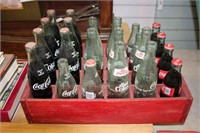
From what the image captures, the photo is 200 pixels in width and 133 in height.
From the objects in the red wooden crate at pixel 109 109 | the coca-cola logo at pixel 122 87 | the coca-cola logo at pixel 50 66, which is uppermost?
the coca-cola logo at pixel 50 66

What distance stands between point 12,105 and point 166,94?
1.69ft

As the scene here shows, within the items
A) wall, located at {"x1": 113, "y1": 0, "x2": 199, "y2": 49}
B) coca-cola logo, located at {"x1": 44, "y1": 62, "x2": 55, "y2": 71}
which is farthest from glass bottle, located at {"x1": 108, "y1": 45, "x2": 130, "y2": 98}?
wall, located at {"x1": 113, "y1": 0, "x2": 199, "y2": 49}

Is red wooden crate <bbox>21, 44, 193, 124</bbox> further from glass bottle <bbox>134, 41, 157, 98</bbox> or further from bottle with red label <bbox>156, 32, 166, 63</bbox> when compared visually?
bottle with red label <bbox>156, 32, 166, 63</bbox>

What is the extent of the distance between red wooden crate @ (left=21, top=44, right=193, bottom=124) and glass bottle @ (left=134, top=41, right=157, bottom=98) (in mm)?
24

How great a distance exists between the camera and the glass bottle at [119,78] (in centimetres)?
74

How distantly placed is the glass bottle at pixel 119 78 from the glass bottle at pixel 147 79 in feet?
0.13

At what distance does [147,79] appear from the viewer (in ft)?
2.52

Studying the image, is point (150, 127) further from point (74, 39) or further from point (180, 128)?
point (74, 39)

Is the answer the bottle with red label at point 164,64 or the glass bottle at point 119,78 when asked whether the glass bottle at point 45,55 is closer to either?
the glass bottle at point 119,78

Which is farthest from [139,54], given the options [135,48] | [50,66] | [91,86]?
[50,66]

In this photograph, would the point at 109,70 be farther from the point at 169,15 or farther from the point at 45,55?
the point at 169,15

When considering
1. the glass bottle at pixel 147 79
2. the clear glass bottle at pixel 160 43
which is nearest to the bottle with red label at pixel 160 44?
the clear glass bottle at pixel 160 43

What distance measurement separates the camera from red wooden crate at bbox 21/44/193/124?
2.35 ft

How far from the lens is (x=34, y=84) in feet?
2.46
